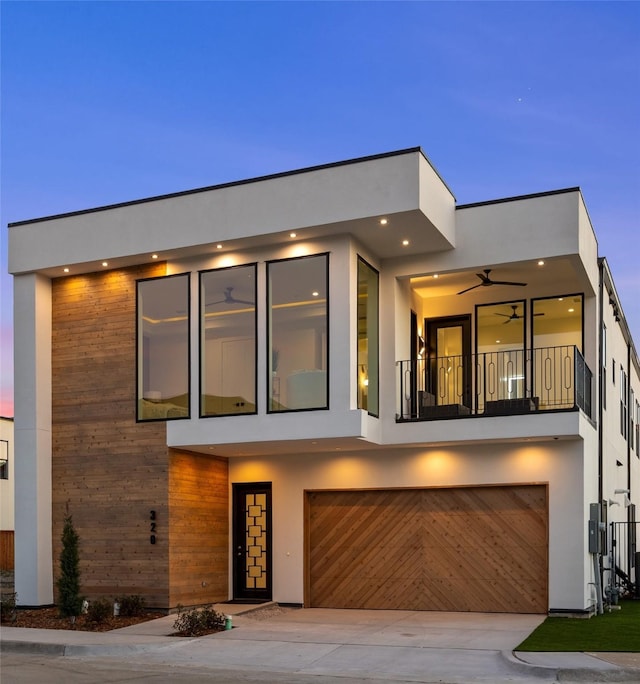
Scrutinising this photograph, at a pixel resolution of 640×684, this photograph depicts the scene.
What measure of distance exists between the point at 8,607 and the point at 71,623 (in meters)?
1.61

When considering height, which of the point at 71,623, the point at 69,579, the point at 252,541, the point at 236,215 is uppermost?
the point at 236,215

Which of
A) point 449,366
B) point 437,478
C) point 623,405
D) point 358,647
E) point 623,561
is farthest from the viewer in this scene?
point 623,405

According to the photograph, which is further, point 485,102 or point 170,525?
point 485,102

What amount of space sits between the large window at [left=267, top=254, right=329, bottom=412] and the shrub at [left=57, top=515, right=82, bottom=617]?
400cm

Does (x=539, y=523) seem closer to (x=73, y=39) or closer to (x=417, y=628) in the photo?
(x=417, y=628)

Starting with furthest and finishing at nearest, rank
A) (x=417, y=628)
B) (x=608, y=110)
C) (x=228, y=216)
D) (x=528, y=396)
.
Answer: (x=608, y=110) < (x=528, y=396) < (x=228, y=216) < (x=417, y=628)

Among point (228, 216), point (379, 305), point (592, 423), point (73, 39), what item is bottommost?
point (592, 423)

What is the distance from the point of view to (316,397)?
1574 cm

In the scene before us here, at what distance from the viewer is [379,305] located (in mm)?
16938

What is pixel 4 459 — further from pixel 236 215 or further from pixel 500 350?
pixel 500 350

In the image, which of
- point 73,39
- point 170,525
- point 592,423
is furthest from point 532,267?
point 73,39

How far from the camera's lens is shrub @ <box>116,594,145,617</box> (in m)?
15.8

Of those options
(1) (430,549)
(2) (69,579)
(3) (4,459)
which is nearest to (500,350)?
(1) (430,549)

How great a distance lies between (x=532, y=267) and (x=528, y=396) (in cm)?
257
